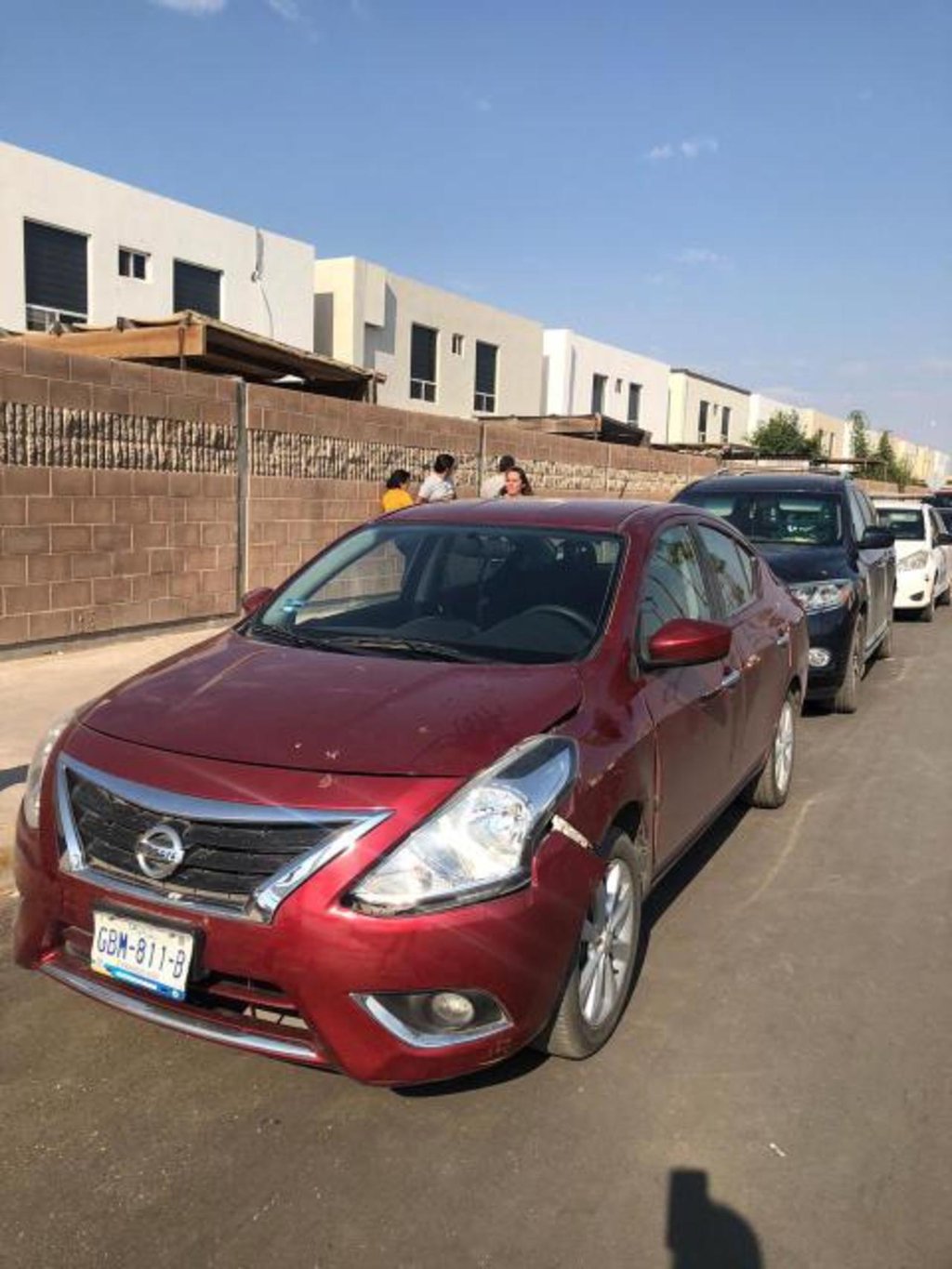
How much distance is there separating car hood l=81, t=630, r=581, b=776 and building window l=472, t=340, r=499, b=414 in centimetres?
3165

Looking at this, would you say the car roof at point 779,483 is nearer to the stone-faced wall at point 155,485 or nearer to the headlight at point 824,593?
the headlight at point 824,593

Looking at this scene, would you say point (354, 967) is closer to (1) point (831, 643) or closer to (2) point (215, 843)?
(2) point (215, 843)

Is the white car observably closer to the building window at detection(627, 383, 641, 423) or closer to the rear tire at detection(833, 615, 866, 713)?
the rear tire at detection(833, 615, 866, 713)

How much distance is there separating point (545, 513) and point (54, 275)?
19538 mm

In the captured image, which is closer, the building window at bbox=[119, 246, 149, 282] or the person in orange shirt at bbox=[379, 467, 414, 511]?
the person in orange shirt at bbox=[379, 467, 414, 511]

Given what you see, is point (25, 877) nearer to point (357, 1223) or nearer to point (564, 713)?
point (357, 1223)

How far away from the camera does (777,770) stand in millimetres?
5688

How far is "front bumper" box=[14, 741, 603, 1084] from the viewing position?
2590 mm

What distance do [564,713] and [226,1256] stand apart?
1577 millimetres

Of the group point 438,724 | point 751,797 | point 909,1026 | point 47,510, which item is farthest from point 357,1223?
point 47,510

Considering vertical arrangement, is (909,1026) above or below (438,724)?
below

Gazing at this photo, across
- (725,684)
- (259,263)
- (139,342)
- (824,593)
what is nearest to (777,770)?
(725,684)

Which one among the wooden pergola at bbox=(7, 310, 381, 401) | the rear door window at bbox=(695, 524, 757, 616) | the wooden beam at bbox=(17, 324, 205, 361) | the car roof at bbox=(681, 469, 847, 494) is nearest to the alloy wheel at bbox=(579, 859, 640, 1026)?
the rear door window at bbox=(695, 524, 757, 616)

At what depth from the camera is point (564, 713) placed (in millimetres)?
3145
